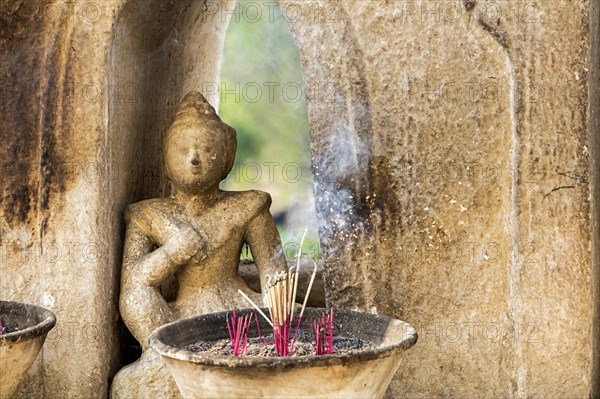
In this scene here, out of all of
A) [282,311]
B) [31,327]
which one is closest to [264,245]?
[282,311]

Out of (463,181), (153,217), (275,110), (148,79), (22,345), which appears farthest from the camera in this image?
(275,110)

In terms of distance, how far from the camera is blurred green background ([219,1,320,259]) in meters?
5.80

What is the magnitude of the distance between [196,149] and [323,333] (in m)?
1.08

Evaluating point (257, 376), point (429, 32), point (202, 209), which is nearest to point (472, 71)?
point (429, 32)

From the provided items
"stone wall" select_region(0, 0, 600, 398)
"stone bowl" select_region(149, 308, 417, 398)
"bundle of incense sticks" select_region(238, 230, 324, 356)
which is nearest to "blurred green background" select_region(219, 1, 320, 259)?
"stone wall" select_region(0, 0, 600, 398)

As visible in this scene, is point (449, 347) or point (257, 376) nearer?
point (257, 376)

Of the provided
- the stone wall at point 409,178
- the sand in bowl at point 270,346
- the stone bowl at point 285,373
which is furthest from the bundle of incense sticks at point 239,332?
the stone wall at point 409,178

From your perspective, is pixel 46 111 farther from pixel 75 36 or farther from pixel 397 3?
pixel 397 3

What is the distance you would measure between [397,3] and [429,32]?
16 centimetres

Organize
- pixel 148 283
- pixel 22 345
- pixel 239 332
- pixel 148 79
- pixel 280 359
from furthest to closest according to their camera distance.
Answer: pixel 148 79 < pixel 148 283 < pixel 22 345 < pixel 239 332 < pixel 280 359

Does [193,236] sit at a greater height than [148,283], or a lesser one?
greater

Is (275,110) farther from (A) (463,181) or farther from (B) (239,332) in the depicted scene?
(B) (239,332)

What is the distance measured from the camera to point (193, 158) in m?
4.08

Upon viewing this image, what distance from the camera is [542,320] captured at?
12.3ft
